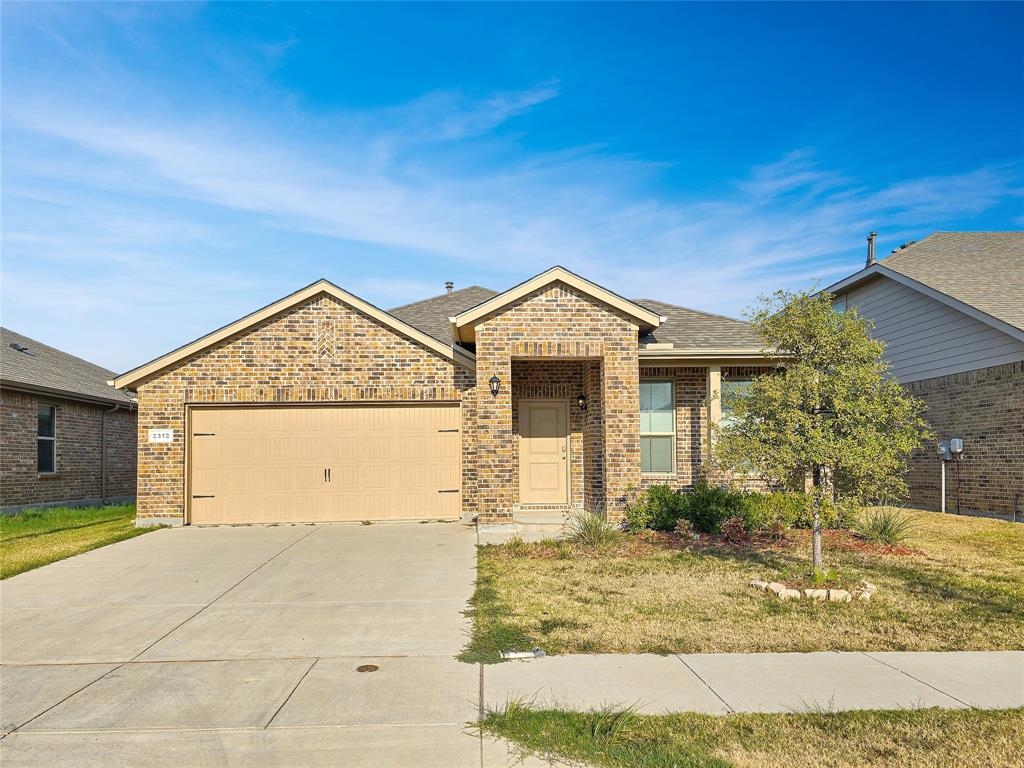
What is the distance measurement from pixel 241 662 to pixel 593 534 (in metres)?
6.04

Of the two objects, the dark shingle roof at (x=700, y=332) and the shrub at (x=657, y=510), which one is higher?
the dark shingle roof at (x=700, y=332)

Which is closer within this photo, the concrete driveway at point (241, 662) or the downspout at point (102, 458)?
the concrete driveway at point (241, 662)

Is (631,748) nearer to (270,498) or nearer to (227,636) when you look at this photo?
(227,636)

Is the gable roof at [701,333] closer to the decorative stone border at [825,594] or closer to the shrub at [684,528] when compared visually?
the shrub at [684,528]

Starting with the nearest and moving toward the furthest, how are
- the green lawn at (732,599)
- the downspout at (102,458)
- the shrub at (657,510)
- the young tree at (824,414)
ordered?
the green lawn at (732,599)
the young tree at (824,414)
the shrub at (657,510)
the downspout at (102,458)

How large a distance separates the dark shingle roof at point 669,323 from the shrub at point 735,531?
134 inches

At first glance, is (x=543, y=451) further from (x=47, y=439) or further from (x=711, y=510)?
(x=47, y=439)

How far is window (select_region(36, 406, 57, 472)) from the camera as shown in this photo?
17.0 m

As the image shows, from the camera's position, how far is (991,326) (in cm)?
1377

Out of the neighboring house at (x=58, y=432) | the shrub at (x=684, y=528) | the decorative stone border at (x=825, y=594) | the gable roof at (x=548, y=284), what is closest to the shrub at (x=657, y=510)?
the shrub at (x=684, y=528)

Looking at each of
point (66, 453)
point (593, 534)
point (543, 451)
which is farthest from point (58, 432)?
point (593, 534)

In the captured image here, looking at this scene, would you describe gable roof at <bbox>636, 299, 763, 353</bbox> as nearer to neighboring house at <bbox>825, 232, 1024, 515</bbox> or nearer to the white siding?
the white siding

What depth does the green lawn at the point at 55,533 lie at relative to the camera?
10438 millimetres

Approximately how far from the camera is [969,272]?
643 inches
